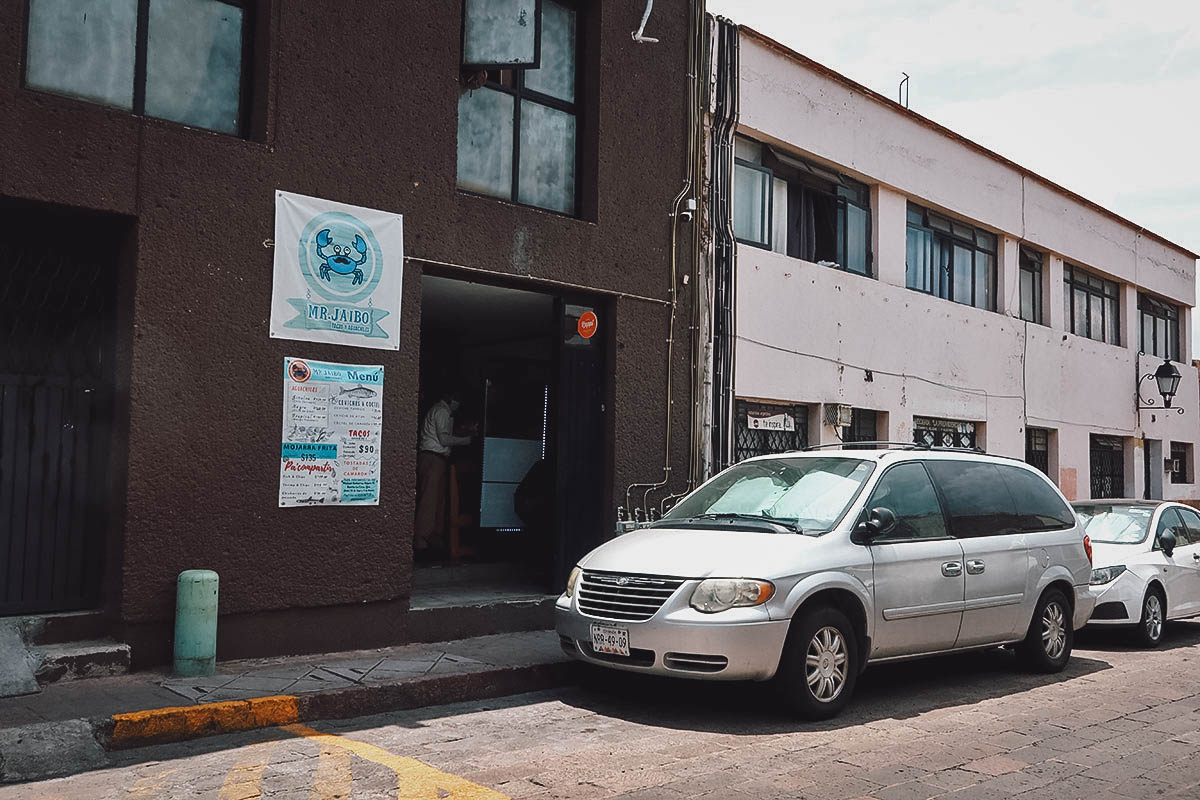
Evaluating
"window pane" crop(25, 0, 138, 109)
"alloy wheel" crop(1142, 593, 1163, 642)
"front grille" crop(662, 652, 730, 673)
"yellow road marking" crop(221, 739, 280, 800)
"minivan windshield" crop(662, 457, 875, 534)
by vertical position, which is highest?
"window pane" crop(25, 0, 138, 109)

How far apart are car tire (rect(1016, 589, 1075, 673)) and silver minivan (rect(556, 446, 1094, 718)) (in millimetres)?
14

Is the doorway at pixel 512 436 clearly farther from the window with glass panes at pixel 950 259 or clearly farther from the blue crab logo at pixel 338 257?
the window with glass panes at pixel 950 259

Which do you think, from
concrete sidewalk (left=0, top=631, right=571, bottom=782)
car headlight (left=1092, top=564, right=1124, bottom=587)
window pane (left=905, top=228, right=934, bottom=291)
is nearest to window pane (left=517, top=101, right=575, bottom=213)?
concrete sidewalk (left=0, top=631, right=571, bottom=782)

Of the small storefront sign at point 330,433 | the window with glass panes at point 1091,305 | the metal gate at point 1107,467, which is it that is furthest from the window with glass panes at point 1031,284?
the small storefront sign at point 330,433

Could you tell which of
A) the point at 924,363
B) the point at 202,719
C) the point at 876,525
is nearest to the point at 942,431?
the point at 924,363

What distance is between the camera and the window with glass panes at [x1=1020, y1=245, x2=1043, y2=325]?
18.8 meters

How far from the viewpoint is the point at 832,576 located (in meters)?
7.03

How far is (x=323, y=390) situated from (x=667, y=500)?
4167 mm

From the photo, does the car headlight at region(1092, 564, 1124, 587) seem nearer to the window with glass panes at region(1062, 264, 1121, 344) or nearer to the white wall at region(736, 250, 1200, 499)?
the white wall at region(736, 250, 1200, 499)

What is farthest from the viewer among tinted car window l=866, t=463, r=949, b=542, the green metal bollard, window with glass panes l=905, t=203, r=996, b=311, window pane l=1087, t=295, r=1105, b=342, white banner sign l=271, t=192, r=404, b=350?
window pane l=1087, t=295, r=1105, b=342

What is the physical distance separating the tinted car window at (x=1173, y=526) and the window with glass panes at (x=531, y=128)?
706cm

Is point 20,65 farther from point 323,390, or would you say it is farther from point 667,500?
point 667,500

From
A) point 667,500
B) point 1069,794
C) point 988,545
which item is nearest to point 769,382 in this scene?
point 667,500

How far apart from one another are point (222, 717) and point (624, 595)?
2581 mm
